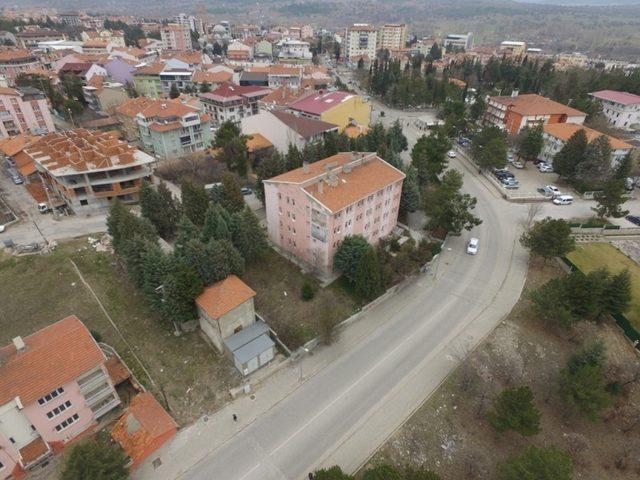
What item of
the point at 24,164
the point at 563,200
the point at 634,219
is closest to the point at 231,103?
the point at 24,164

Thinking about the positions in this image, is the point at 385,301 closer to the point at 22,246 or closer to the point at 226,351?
the point at 226,351

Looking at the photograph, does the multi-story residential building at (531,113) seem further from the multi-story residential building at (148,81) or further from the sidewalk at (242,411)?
the multi-story residential building at (148,81)

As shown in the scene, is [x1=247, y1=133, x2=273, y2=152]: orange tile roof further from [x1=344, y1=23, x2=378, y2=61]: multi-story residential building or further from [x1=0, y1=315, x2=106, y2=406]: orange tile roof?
[x1=344, y1=23, x2=378, y2=61]: multi-story residential building

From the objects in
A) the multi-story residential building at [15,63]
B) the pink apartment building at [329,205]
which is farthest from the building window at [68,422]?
the multi-story residential building at [15,63]

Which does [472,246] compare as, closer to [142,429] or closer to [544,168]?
[544,168]

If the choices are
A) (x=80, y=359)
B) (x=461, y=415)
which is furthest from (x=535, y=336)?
(x=80, y=359)
